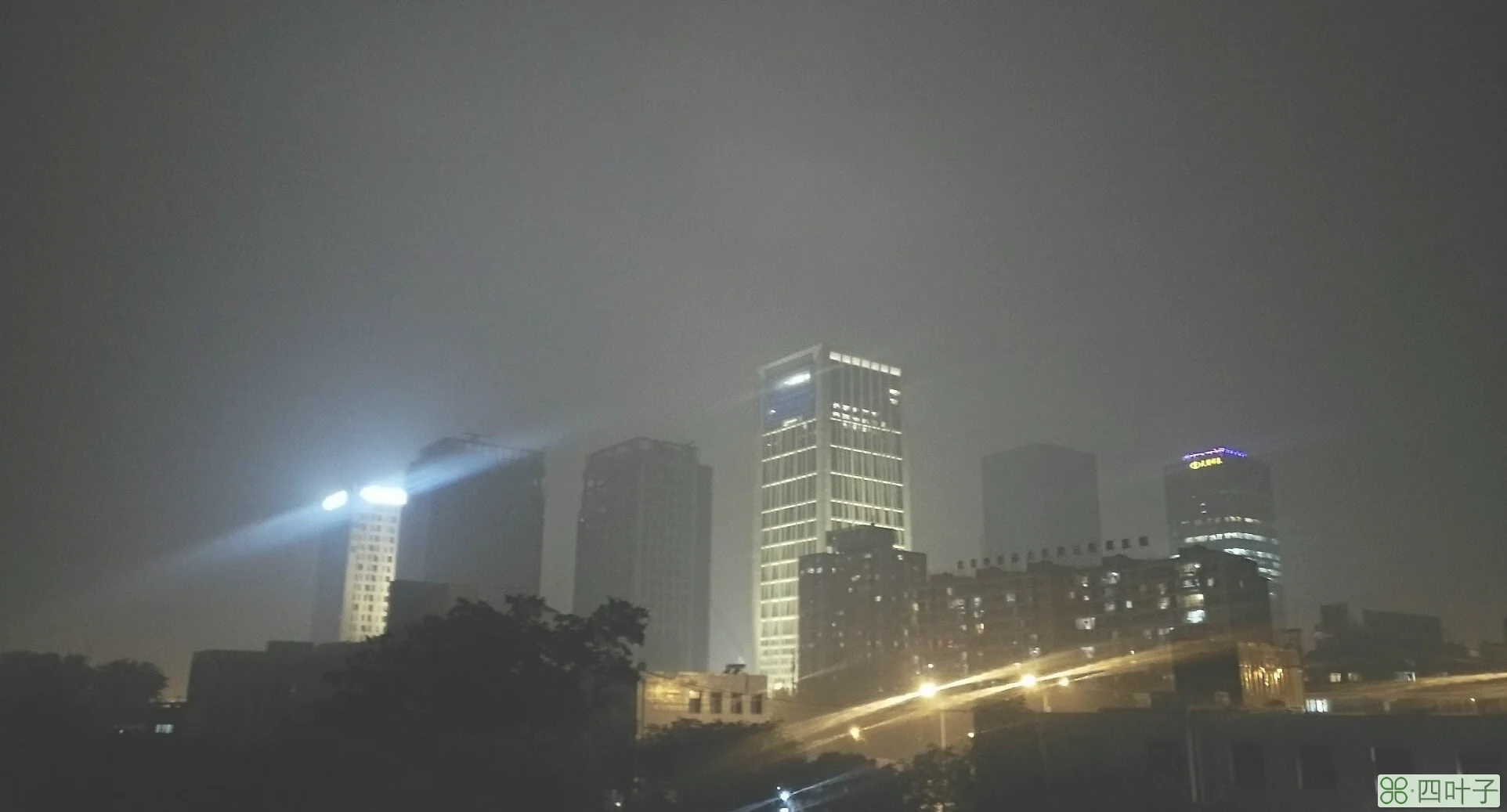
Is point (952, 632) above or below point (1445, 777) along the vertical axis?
above

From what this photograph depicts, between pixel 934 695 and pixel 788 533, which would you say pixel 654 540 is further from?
pixel 934 695

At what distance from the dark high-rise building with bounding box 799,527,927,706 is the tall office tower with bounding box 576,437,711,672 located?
1151 inches

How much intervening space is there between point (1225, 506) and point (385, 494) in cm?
8971

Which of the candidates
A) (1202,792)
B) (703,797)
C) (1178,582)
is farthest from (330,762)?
(1178,582)

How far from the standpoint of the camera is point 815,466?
125m

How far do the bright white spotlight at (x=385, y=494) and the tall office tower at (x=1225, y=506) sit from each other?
8104 cm

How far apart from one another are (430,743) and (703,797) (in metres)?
6.61

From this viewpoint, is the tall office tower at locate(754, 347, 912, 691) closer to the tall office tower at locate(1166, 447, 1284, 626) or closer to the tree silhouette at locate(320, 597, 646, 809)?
the tall office tower at locate(1166, 447, 1284, 626)

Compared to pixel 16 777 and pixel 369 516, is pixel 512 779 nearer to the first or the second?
pixel 16 777

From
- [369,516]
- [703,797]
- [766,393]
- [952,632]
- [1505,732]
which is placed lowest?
[703,797]

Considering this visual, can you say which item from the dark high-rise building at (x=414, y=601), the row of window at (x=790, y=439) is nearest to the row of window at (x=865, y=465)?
the row of window at (x=790, y=439)

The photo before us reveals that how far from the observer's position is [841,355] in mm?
133875

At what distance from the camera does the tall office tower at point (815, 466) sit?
121 metres

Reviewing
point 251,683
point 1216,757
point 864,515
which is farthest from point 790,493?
point 1216,757
